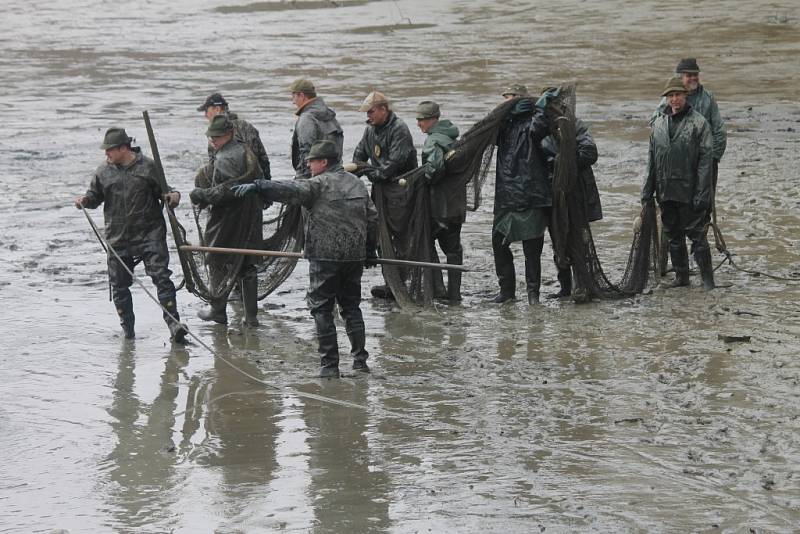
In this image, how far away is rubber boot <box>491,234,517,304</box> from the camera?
33.7ft

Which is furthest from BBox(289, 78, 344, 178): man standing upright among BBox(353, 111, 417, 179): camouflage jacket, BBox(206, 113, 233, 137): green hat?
BBox(206, 113, 233, 137): green hat

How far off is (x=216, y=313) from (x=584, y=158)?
10.9ft

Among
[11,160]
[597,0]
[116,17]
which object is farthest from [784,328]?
[116,17]

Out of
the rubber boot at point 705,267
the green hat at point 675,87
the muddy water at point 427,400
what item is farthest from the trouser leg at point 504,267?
the green hat at point 675,87

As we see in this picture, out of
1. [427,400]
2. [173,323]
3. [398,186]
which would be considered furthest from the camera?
[398,186]

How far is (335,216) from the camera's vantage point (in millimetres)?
8398

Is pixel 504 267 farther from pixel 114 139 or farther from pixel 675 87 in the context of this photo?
pixel 114 139

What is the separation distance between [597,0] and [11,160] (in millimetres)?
19028

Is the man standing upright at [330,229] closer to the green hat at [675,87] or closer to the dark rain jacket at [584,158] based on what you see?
the dark rain jacket at [584,158]

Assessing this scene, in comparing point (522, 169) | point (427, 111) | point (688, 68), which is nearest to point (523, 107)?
point (522, 169)

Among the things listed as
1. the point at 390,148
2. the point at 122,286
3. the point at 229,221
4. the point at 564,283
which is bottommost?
the point at 564,283

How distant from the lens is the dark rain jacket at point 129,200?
9.44 m

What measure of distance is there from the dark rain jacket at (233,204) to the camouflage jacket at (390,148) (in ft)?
3.56

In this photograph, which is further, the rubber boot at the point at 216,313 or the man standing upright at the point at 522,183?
the rubber boot at the point at 216,313
